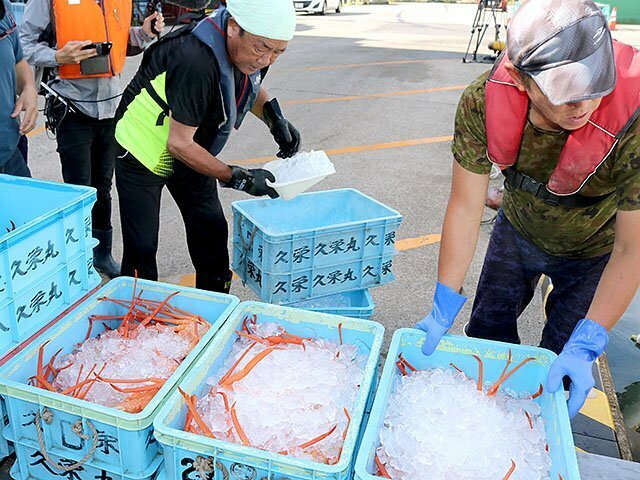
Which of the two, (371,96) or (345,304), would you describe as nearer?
(345,304)

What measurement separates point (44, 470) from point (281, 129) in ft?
7.16

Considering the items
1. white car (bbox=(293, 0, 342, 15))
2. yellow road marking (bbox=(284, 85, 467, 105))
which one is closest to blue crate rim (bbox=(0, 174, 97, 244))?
yellow road marking (bbox=(284, 85, 467, 105))

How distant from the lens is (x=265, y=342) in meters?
2.04

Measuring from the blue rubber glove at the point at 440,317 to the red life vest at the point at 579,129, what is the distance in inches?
19.5

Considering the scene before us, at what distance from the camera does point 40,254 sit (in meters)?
1.98

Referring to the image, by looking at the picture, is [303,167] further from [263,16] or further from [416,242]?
[416,242]

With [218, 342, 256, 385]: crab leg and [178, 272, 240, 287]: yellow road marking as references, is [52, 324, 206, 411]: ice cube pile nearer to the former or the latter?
[218, 342, 256, 385]: crab leg

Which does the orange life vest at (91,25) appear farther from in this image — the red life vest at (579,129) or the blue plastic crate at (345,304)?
the red life vest at (579,129)

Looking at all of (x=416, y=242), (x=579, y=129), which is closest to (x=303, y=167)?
(x=579, y=129)

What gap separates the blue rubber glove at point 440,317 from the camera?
1.98 m

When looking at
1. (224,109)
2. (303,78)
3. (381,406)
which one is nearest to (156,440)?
(381,406)

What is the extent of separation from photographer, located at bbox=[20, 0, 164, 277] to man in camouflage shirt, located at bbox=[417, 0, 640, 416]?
95.1 inches

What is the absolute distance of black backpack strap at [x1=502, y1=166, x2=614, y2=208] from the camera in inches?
83.6

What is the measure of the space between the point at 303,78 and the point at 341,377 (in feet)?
30.8
